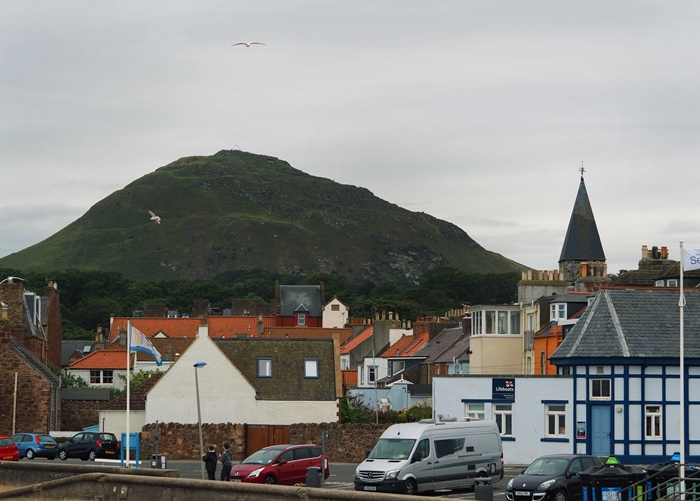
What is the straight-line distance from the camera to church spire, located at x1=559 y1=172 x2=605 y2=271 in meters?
89.6

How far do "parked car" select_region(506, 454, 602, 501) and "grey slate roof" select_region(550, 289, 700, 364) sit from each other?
14385 millimetres

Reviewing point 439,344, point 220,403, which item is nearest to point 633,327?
point 220,403

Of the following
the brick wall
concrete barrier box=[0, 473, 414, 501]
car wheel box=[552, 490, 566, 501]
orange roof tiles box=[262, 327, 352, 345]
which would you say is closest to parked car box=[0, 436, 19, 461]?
the brick wall

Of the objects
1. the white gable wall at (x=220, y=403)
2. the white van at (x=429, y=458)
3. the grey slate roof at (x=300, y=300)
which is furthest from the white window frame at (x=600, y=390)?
the grey slate roof at (x=300, y=300)

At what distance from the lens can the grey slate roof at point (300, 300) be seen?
142 m

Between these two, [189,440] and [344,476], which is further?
[189,440]

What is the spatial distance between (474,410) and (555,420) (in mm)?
3461

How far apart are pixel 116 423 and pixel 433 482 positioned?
1091 inches

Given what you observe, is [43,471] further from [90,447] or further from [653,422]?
[653,422]

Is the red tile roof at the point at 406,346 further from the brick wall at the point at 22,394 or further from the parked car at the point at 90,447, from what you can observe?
the parked car at the point at 90,447

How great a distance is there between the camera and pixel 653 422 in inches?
1767

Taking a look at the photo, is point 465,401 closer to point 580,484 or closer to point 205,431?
point 205,431

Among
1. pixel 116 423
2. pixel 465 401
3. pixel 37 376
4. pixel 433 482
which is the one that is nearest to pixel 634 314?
pixel 465 401

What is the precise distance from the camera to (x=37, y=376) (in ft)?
196
